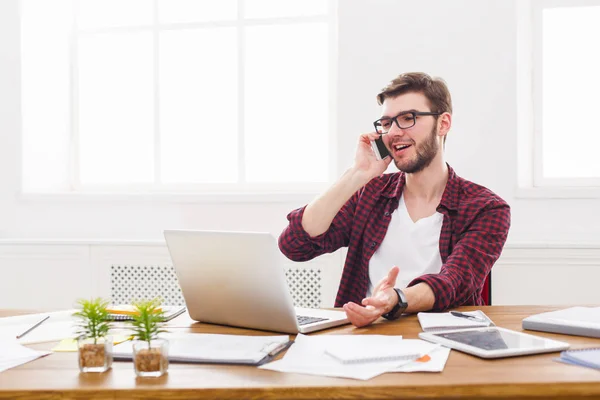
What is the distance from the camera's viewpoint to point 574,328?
141 cm

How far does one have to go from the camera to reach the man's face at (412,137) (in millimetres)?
2195

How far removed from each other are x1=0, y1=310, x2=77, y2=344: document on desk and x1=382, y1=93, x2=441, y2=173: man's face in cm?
112

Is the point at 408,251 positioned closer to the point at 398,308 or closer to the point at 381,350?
the point at 398,308

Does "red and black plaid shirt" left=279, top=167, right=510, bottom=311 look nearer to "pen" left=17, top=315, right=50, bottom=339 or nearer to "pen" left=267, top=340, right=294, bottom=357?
"pen" left=267, top=340, right=294, bottom=357

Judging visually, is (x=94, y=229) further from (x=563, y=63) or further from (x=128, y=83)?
(x=563, y=63)

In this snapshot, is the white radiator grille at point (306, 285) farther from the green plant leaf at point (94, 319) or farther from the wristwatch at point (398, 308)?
the green plant leaf at point (94, 319)

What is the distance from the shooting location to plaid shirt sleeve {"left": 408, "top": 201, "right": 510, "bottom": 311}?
1.73m

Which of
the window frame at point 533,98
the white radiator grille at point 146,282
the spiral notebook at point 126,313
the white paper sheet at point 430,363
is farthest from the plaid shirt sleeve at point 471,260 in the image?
the white radiator grille at point 146,282

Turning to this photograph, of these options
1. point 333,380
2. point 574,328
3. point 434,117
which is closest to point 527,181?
point 434,117

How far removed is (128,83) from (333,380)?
2970 millimetres

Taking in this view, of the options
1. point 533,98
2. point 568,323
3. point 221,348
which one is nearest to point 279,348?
point 221,348

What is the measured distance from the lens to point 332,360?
1203 millimetres

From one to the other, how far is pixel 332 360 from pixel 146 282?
224 cm

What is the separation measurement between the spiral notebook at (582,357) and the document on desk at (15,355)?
97 centimetres
